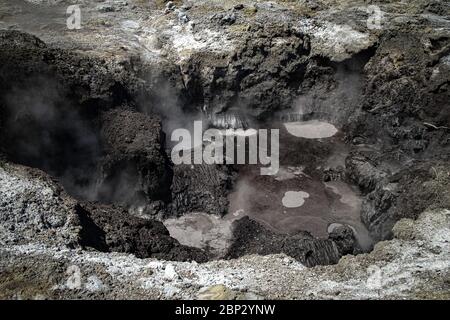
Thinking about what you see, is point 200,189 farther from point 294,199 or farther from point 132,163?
point 294,199

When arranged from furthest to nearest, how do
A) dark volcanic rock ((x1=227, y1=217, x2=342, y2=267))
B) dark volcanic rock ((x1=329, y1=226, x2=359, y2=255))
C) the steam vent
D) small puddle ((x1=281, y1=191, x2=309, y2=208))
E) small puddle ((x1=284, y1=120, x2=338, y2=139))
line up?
small puddle ((x1=284, y1=120, x2=338, y2=139)) → small puddle ((x1=281, y1=191, x2=309, y2=208)) → dark volcanic rock ((x1=329, y1=226, x2=359, y2=255)) → dark volcanic rock ((x1=227, y1=217, x2=342, y2=267)) → the steam vent

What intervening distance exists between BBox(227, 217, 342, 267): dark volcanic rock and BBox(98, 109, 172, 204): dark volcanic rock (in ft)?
13.7

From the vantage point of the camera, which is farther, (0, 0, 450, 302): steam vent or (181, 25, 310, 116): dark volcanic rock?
(181, 25, 310, 116): dark volcanic rock

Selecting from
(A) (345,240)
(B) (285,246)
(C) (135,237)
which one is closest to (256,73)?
(A) (345,240)

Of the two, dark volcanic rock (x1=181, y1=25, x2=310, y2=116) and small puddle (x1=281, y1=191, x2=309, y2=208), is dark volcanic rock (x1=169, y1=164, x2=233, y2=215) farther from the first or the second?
dark volcanic rock (x1=181, y1=25, x2=310, y2=116)

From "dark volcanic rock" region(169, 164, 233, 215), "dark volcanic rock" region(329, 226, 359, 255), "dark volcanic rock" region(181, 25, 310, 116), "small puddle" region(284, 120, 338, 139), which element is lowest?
"dark volcanic rock" region(329, 226, 359, 255)

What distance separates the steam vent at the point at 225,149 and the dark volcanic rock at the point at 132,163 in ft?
0.22

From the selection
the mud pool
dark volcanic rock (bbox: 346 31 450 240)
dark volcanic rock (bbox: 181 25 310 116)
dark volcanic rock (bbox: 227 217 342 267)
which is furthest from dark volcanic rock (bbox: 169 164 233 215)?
dark volcanic rock (bbox: 346 31 450 240)

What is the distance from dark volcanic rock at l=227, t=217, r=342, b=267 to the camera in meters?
15.7

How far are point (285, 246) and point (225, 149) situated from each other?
7.84 meters

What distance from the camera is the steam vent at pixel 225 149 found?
12.8 meters

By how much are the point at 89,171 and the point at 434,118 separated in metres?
15.4

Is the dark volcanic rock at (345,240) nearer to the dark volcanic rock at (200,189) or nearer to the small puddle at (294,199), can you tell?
the small puddle at (294,199)

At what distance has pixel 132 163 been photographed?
1939cm
